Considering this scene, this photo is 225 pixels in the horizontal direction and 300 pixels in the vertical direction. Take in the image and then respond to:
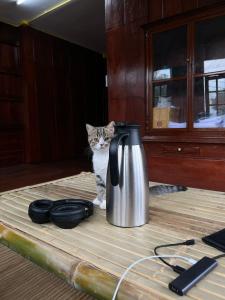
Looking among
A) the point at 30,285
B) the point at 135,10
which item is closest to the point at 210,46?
the point at 135,10

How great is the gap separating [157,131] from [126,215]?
176 centimetres

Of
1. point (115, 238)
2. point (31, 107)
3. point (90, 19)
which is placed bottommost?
point (115, 238)

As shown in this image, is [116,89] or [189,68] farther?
[116,89]

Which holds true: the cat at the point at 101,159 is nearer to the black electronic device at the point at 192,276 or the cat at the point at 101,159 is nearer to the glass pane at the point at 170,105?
the black electronic device at the point at 192,276

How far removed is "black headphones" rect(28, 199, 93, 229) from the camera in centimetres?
61

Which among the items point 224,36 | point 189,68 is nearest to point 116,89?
point 189,68

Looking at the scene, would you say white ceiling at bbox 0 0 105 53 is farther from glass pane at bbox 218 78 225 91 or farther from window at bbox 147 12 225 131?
glass pane at bbox 218 78 225 91

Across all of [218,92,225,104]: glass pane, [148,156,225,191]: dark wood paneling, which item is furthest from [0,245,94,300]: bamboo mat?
[218,92,225,104]: glass pane

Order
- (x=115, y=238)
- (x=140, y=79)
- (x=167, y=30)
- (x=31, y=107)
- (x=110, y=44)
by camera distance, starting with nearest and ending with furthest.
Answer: (x=115, y=238) → (x=167, y=30) → (x=140, y=79) → (x=110, y=44) → (x=31, y=107)

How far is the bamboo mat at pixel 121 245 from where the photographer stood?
412 millimetres

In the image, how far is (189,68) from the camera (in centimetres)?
208

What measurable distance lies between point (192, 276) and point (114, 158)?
29 centimetres

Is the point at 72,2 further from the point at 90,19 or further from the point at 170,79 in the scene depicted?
the point at 170,79

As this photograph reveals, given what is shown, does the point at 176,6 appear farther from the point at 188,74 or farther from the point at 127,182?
the point at 127,182
